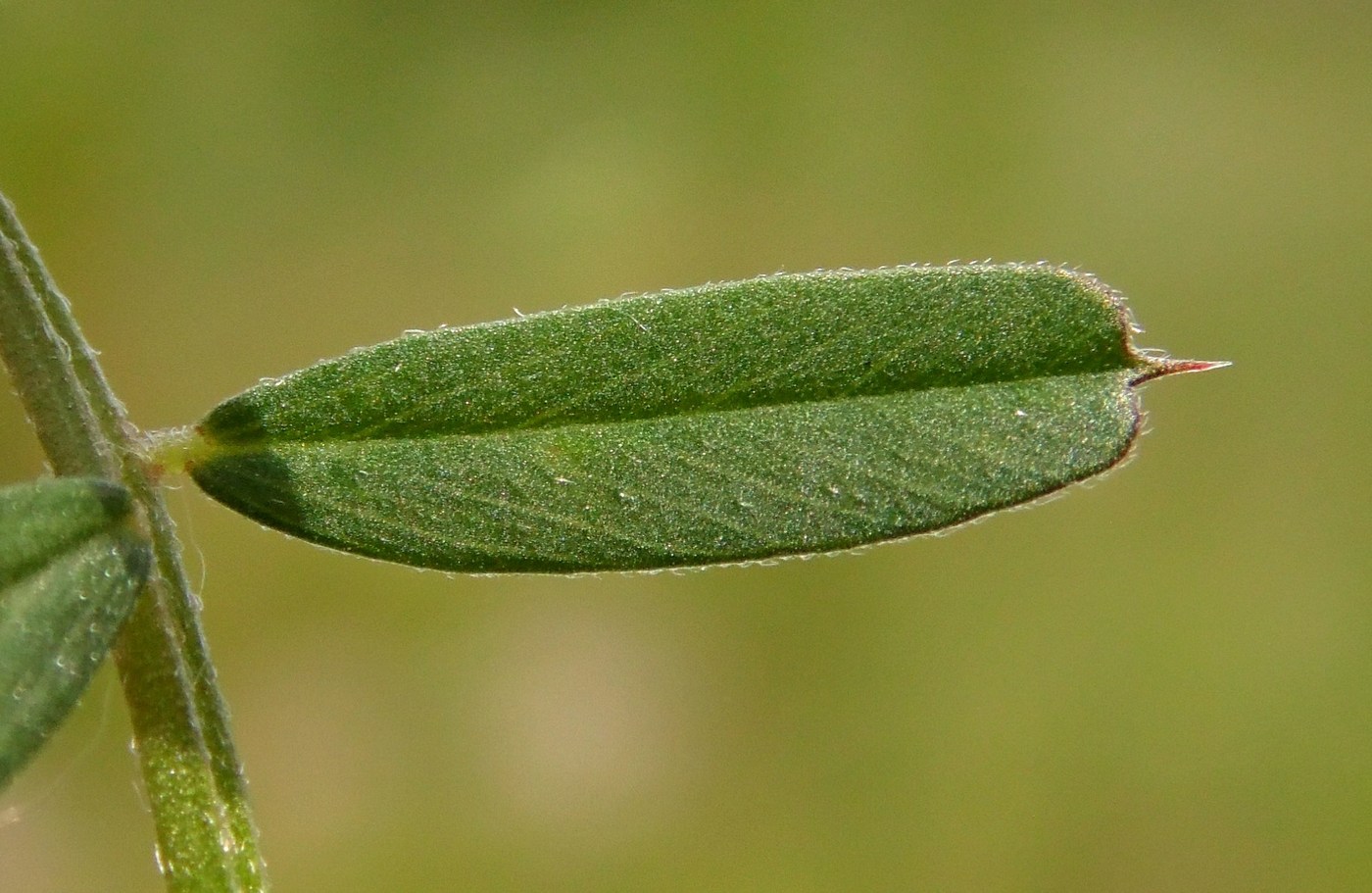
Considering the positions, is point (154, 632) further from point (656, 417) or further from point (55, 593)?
point (656, 417)

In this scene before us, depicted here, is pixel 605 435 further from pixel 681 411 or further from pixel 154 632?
pixel 154 632

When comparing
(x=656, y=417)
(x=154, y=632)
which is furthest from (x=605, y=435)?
(x=154, y=632)

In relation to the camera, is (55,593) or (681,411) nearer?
(55,593)

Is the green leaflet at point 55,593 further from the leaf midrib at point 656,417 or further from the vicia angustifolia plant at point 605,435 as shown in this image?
the leaf midrib at point 656,417

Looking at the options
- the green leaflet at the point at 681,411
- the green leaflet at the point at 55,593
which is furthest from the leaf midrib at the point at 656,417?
the green leaflet at the point at 55,593

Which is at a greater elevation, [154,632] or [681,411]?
[681,411]

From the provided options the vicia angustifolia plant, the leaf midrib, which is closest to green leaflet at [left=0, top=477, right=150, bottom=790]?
the vicia angustifolia plant

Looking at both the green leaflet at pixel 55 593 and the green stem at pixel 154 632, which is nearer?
the green leaflet at pixel 55 593

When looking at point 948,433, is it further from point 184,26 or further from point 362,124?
point 184,26
